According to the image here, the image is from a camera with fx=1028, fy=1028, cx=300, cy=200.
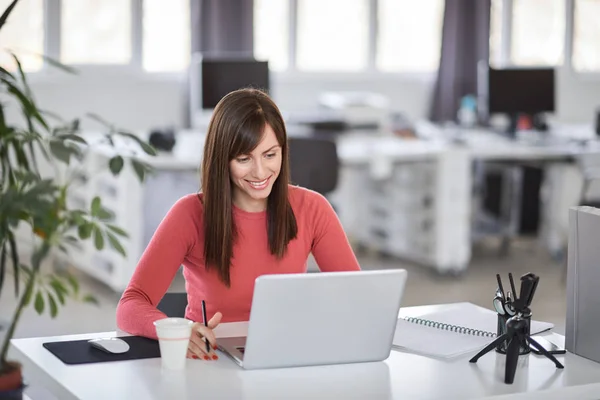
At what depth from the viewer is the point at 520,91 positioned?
596cm

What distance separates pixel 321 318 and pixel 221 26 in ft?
14.2

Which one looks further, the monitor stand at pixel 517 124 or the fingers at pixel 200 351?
the monitor stand at pixel 517 124

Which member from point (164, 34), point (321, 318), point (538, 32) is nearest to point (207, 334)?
point (321, 318)

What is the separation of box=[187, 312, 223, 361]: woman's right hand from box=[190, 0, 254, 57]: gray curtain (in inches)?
162

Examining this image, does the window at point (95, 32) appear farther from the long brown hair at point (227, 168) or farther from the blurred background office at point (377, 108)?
the long brown hair at point (227, 168)

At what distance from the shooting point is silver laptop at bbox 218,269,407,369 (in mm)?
1780

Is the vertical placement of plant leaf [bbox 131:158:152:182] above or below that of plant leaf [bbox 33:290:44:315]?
above

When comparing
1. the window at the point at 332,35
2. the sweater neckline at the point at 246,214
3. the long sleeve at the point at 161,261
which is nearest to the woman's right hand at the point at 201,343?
the long sleeve at the point at 161,261

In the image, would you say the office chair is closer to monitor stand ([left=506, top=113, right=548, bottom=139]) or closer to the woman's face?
the woman's face

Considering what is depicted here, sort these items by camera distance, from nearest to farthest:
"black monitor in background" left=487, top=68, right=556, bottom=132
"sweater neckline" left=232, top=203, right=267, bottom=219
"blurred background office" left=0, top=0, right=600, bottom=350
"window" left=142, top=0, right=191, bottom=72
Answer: "sweater neckline" left=232, top=203, right=267, bottom=219 → "blurred background office" left=0, top=0, right=600, bottom=350 → "black monitor in background" left=487, top=68, right=556, bottom=132 → "window" left=142, top=0, right=191, bottom=72

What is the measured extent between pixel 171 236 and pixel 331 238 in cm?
40

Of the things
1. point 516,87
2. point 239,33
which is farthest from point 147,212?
point 516,87

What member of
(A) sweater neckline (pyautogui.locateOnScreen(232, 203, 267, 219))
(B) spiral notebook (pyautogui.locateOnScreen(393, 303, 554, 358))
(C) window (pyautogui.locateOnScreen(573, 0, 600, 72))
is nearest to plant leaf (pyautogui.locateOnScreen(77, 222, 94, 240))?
(B) spiral notebook (pyautogui.locateOnScreen(393, 303, 554, 358))

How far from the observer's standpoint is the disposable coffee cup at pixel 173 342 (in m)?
1.82
